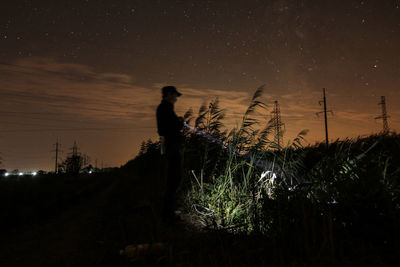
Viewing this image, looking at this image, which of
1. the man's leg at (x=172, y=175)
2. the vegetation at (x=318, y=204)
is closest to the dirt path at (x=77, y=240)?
the man's leg at (x=172, y=175)

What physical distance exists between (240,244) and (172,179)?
245 cm

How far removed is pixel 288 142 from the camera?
553 cm

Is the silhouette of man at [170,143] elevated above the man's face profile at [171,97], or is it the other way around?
the man's face profile at [171,97]

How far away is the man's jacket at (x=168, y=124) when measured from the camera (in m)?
5.16

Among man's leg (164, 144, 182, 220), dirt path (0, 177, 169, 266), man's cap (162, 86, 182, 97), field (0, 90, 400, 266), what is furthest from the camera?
man's cap (162, 86, 182, 97)

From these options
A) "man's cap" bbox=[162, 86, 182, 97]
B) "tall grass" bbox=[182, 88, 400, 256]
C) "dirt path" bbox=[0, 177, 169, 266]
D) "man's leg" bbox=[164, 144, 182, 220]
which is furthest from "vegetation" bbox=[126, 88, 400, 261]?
"man's cap" bbox=[162, 86, 182, 97]

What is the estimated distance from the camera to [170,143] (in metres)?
5.19

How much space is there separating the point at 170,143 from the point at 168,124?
0.36 meters

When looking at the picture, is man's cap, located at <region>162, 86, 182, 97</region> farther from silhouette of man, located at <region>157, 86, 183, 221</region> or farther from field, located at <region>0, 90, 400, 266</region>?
field, located at <region>0, 90, 400, 266</region>

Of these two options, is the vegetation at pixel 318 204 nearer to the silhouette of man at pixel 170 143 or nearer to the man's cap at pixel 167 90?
the silhouette of man at pixel 170 143

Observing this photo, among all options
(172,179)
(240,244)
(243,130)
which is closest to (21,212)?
(172,179)

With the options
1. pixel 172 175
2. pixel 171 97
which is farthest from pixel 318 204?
pixel 171 97

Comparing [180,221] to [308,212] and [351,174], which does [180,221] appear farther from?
[351,174]

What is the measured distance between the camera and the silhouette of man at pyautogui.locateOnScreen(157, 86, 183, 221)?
513cm
